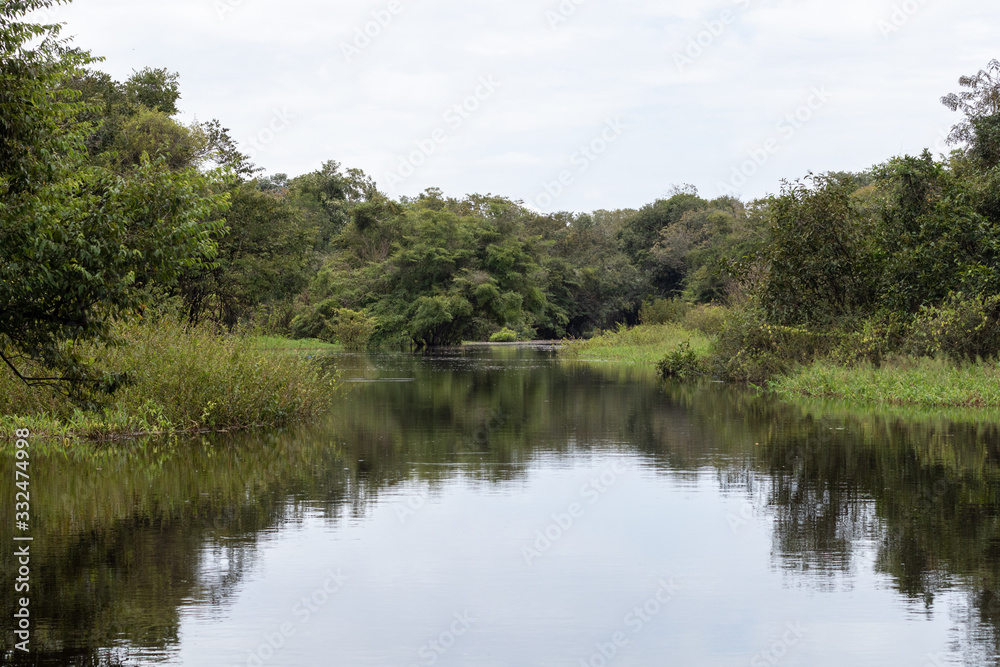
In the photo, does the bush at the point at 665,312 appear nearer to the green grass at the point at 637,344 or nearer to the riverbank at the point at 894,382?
the green grass at the point at 637,344

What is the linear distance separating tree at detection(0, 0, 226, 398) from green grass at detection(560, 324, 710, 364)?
3877 cm

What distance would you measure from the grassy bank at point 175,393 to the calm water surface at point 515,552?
1.04 meters

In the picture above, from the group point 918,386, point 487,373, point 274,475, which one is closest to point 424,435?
point 274,475

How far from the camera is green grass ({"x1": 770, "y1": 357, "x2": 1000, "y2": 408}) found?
23.7 meters

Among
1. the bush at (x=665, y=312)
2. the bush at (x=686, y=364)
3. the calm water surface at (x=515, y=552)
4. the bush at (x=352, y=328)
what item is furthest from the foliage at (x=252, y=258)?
the bush at (x=352, y=328)

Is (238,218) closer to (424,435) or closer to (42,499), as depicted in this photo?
(424,435)

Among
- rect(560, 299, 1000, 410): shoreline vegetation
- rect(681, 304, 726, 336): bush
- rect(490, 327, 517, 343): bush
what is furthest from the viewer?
rect(490, 327, 517, 343): bush

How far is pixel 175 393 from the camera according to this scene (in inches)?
710

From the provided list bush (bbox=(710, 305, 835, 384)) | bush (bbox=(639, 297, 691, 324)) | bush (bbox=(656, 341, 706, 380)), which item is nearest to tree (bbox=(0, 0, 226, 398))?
bush (bbox=(710, 305, 835, 384))

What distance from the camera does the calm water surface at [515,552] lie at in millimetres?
6836

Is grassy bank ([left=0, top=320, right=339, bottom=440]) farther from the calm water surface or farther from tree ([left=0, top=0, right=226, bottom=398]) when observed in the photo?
tree ([left=0, top=0, right=226, bottom=398])

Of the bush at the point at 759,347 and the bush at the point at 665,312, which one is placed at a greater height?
the bush at the point at 665,312

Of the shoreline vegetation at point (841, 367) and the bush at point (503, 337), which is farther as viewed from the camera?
the bush at point (503, 337)

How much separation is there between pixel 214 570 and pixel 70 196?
444 cm
